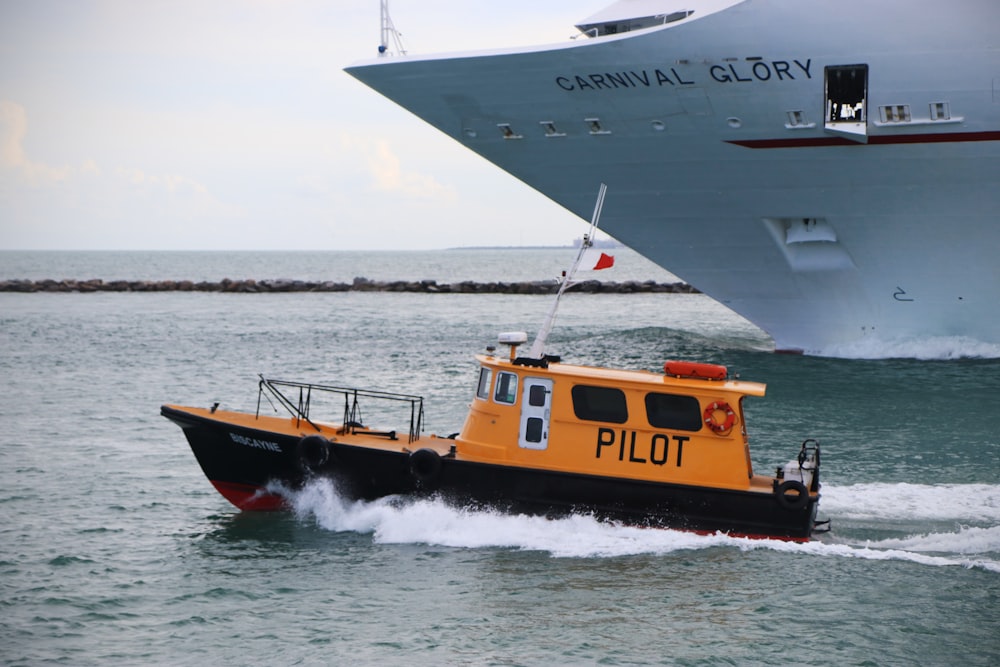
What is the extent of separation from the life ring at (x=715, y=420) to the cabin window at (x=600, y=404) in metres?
1.03

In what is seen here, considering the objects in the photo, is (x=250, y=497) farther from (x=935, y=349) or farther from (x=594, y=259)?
(x=935, y=349)

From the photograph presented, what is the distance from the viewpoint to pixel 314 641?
464 inches

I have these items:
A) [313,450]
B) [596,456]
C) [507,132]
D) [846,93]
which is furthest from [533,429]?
[507,132]

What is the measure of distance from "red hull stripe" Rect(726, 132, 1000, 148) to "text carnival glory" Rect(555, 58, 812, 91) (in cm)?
161

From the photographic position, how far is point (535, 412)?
14773mm

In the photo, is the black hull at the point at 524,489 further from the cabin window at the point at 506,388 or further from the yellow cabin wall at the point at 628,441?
the cabin window at the point at 506,388

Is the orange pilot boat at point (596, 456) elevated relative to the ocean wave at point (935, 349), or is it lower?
lower

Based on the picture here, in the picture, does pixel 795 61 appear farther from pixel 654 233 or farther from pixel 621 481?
pixel 621 481

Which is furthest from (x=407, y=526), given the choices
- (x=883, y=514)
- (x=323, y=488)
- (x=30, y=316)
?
(x=30, y=316)

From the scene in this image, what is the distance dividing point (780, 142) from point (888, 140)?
2455mm

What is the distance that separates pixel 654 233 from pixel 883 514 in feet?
51.5

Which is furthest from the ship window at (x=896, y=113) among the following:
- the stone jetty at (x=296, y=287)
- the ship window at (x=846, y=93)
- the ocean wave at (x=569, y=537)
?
the stone jetty at (x=296, y=287)

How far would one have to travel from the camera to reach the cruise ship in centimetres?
2631

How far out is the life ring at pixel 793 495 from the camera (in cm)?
1427
